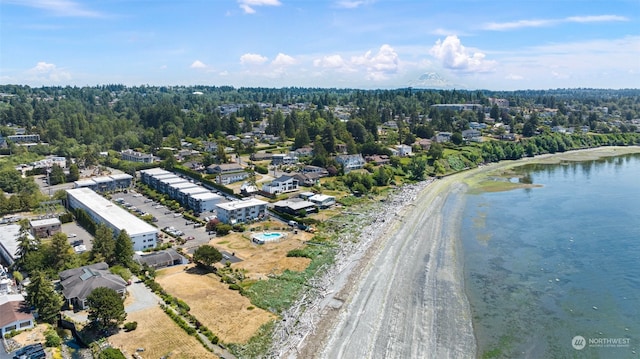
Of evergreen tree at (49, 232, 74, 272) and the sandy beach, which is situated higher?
evergreen tree at (49, 232, 74, 272)

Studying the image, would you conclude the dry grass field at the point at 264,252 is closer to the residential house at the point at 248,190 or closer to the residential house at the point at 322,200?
the residential house at the point at 322,200

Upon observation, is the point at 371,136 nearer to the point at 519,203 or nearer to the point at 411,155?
the point at 411,155

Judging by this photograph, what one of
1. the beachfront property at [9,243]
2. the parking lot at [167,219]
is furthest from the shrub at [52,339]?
the parking lot at [167,219]

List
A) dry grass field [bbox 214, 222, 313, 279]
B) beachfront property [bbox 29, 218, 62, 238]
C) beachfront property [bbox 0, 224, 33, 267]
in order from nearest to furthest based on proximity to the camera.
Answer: dry grass field [bbox 214, 222, 313, 279], beachfront property [bbox 0, 224, 33, 267], beachfront property [bbox 29, 218, 62, 238]

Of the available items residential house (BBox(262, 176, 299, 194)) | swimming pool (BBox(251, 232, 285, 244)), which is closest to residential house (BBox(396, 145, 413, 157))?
residential house (BBox(262, 176, 299, 194))

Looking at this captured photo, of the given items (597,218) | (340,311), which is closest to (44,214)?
(340,311)

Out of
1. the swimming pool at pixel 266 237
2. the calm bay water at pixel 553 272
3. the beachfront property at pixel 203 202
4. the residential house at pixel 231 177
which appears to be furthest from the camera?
the residential house at pixel 231 177

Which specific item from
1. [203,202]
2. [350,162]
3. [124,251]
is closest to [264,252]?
[124,251]

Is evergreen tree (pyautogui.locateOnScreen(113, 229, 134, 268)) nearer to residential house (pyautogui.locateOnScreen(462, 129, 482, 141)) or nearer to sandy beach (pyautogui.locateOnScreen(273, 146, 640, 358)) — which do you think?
sandy beach (pyautogui.locateOnScreen(273, 146, 640, 358))
